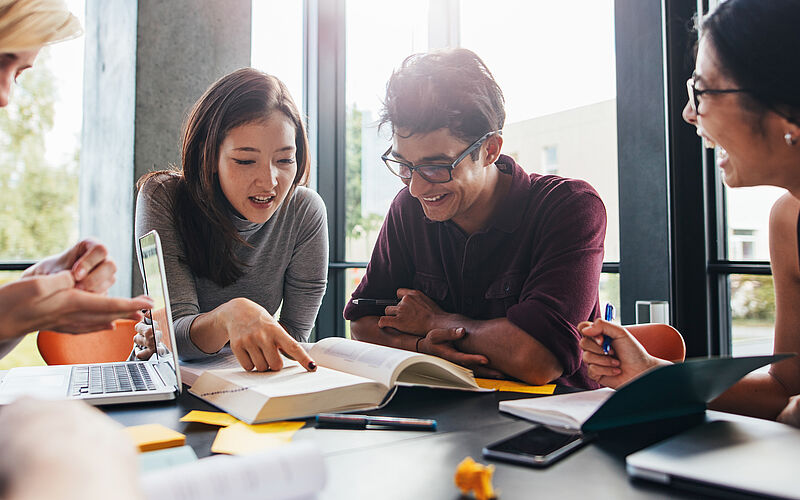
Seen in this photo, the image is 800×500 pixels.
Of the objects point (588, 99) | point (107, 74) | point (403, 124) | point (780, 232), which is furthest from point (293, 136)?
point (107, 74)

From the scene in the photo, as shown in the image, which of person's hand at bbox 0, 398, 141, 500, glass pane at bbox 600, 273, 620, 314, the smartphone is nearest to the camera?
person's hand at bbox 0, 398, 141, 500

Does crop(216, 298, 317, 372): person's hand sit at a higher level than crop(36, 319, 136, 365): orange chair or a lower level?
Answer: higher

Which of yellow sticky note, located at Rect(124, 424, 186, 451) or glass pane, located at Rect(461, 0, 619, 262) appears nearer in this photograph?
yellow sticky note, located at Rect(124, 424, 186, 451)

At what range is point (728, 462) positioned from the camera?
0.66 m

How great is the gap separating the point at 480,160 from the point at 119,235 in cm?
247

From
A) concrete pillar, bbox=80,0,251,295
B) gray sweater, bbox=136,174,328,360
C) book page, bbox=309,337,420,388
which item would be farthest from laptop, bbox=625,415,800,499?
concrete pillar, bbox=80,0,251,295

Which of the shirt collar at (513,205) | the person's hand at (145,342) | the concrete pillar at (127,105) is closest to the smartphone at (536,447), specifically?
the shirt collar at (513,205)

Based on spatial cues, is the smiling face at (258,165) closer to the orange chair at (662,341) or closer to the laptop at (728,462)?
the orange chair at (662,341)

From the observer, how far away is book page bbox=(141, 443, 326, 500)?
0.49 m

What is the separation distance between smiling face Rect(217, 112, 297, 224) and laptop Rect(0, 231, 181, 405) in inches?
16.0

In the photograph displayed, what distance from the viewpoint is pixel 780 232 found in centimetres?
120

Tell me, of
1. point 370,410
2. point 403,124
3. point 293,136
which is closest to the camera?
point 370,410

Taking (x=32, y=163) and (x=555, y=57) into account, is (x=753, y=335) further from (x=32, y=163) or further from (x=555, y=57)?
(x=32, y=163)

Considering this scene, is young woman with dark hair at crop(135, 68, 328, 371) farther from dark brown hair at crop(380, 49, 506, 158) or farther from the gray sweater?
dark brown hair at crop(380, 49, 506, 158)
